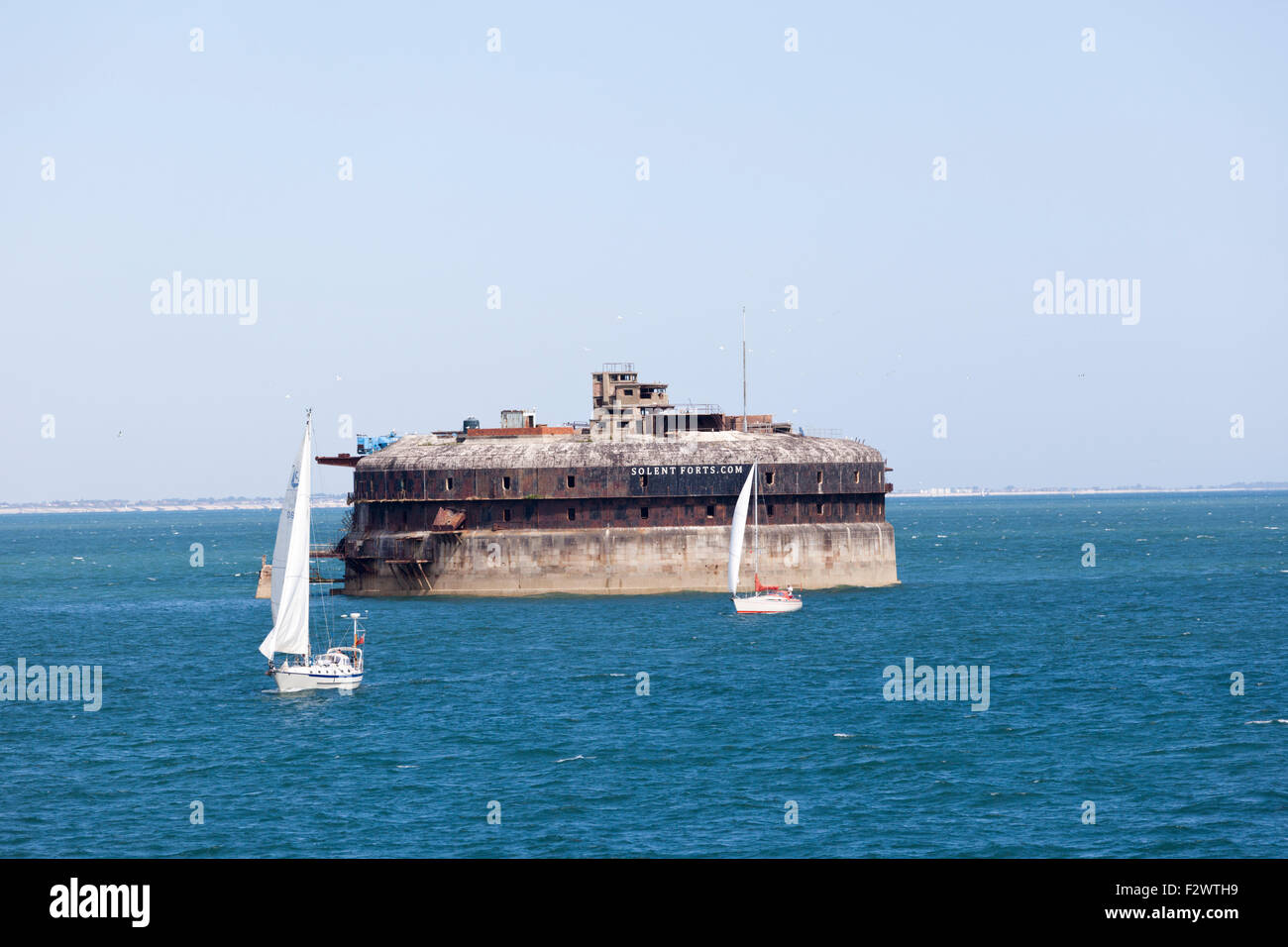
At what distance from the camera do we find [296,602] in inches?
2218

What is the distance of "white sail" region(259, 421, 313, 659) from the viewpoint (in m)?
56.1

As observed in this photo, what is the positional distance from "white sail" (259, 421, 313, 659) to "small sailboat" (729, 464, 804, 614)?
109 ft

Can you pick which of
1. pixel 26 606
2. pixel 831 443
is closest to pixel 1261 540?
pixel 831 443

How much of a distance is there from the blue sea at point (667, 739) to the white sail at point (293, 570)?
2.47 metres

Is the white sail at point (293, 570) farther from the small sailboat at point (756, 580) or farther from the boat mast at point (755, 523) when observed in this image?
the boat mast at point (755, 523)
